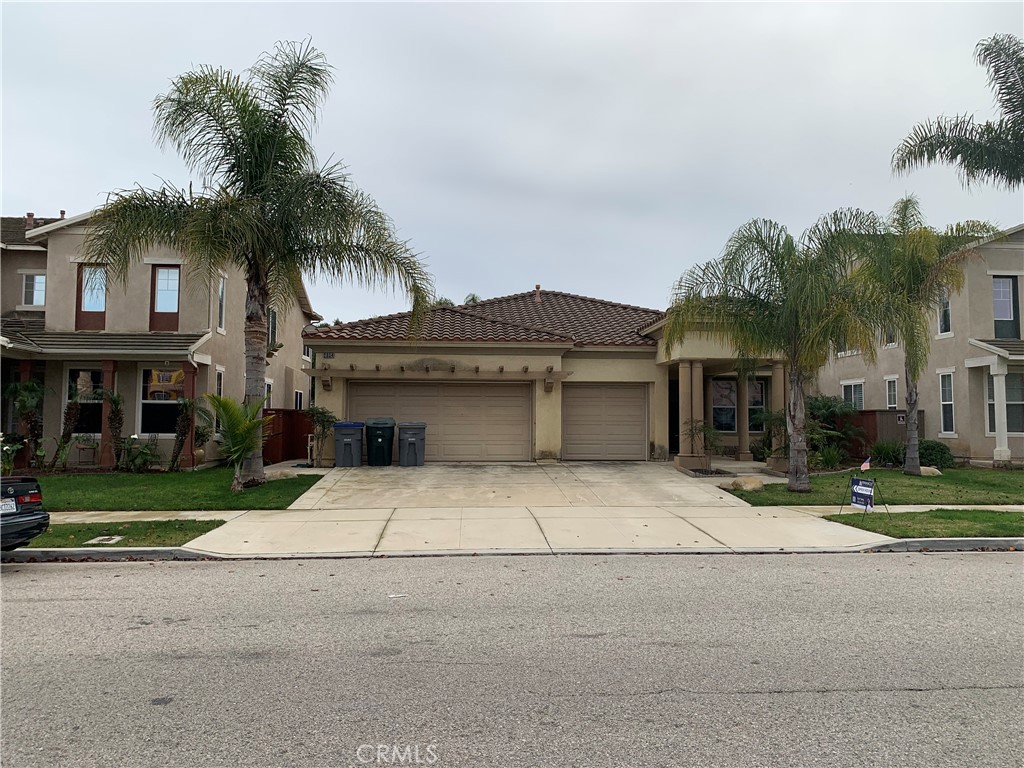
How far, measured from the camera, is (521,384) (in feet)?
62.1

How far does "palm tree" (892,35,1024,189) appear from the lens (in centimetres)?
1716

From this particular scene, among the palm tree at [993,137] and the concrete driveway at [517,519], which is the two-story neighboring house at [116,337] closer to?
the concrete driveway at [517,519]

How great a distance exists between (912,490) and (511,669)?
1250cm

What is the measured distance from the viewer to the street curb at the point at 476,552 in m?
8.30

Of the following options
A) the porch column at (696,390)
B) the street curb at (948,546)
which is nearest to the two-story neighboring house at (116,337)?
the porch column at (696,390)

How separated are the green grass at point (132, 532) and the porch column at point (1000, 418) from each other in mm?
19156

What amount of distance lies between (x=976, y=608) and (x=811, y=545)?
3.08 metres

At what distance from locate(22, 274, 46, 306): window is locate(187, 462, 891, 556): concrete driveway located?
415 inches

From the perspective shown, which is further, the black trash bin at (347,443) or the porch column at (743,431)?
the porch column at (743,431)

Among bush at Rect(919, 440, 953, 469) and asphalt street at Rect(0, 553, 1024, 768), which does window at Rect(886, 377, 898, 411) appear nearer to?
bush at Rect(919, 440, 953, 469)

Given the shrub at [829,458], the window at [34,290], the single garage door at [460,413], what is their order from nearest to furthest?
the shrub at [829,458] → the single garage door at [460,413] → the window at [34,290]

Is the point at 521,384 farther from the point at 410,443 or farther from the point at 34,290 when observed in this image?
the point at 34,290

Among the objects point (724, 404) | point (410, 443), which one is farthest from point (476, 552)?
point (724, 404)

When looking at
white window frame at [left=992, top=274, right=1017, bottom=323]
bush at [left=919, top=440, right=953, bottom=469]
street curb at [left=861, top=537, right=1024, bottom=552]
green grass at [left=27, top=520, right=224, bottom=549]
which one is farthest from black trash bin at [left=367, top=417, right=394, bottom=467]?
white window frame at [left=992, top=274, right=1017, bottom=323]
